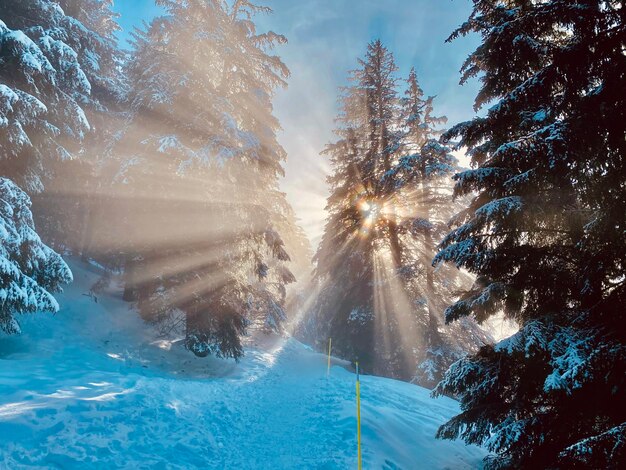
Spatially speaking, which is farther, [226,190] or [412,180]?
[412,180]

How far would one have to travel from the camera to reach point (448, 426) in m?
6.43

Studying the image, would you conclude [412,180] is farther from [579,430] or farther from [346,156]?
[579,430]

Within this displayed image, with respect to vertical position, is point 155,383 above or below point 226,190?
below

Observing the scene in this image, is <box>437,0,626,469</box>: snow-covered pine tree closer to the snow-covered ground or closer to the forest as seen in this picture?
the forest

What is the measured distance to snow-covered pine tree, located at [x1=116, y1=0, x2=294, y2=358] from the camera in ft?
39.2

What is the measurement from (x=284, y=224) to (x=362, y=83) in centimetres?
1029

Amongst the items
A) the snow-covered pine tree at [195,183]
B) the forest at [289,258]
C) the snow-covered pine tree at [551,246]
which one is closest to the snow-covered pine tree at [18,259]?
the forest at [289,258]

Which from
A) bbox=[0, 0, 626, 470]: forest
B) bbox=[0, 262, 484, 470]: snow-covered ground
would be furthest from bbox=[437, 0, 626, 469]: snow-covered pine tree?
bbox=[0, 262, 484, 470]: snow-covered ground

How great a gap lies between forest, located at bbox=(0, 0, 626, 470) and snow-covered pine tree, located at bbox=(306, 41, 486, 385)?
4.8 inches

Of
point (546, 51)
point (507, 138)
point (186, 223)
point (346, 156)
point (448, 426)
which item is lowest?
point (448, 426)

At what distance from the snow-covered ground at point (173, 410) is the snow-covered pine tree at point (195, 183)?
163 cm

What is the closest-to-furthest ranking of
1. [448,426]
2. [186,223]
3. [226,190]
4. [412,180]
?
[448,426], [186,223], [226,190], [412,180]

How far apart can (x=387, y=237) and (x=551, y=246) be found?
1224 centimetres

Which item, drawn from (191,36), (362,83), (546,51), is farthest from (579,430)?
(362,83)
